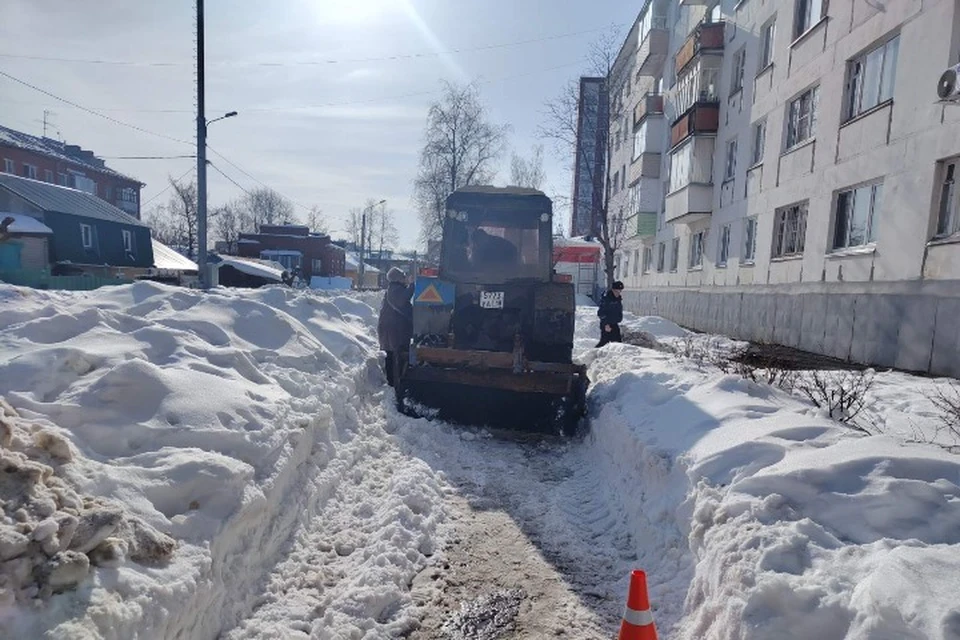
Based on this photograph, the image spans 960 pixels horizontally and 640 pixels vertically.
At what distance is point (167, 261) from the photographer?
3725 cm

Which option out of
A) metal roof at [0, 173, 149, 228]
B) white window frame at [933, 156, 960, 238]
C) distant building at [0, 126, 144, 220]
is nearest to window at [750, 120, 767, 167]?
white window frame at [933, 156, 960, 238]

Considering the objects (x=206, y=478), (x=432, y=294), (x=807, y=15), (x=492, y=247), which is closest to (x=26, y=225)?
(x=432, y=294)

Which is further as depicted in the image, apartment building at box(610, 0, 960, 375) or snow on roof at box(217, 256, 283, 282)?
snow on roof at box(217, 256, 283, 282)

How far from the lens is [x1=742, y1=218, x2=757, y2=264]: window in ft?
52.2

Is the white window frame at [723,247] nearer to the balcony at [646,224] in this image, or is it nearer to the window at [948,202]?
the balcony at [646,224]

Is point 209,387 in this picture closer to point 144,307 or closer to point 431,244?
point 144,307

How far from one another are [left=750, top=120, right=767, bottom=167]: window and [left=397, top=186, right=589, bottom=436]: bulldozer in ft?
38.2

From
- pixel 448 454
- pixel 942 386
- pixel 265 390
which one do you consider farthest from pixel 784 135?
pixel 265 390

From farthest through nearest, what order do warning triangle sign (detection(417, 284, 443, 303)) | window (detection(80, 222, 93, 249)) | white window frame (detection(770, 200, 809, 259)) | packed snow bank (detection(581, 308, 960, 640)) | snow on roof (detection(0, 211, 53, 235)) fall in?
1. window (detection(80, 222, 93, 249))
2. snow on roof (detection(0, 211, 53, 235))
3. white window frame (detection(770, 200, 809, 259))
4. warning triangle sign (detection(417, 284, 443, 303))
5. packed snow bank (detection(581, 308, 960, 640))

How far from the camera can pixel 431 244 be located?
9070mm

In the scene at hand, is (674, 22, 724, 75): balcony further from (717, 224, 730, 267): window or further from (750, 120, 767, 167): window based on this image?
(717, 224, 730, 267): window

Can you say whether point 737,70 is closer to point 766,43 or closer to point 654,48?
point 766,43

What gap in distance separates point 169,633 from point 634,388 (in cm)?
501

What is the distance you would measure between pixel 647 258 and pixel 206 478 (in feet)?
87.8
